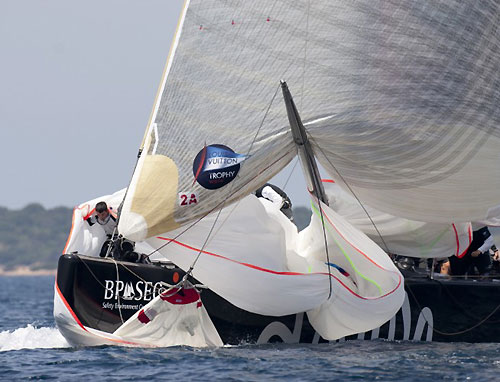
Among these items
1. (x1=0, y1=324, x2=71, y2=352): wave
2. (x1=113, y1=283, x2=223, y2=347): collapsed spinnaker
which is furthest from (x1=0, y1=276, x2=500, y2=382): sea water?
(x1=113, y1=283, x2=223, y2=347): collapsed spinnaker

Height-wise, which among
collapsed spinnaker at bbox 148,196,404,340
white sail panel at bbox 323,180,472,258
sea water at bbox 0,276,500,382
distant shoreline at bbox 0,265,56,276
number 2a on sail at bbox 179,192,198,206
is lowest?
sea water at bbox 0,276,500,382

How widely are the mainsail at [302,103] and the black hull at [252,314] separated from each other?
2.55 ft

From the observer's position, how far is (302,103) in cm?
1142

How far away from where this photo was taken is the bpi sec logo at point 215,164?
11305 millimetres

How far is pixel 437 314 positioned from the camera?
1230 centimetres

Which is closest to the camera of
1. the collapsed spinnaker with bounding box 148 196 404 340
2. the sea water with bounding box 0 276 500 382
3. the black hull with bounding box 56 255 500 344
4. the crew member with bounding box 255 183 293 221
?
the sea water with bounding box 0 276 500 382

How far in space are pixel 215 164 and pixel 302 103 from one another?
3.41 feet

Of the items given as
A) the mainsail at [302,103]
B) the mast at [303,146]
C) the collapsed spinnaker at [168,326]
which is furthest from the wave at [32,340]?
the mast at [303,146]

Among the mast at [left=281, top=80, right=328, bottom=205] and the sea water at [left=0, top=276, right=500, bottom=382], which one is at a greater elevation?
the mast at [left=281, top=80, right=328, bottom=205]

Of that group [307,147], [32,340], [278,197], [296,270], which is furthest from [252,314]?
[32,340]

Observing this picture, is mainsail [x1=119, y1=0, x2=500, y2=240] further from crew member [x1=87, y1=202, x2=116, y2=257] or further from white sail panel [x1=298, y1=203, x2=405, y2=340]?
crew member [x1=87, y1=202, x2=116, y2=257]

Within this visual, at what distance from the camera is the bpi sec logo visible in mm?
11305

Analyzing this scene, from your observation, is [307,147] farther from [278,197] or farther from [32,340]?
[32,340]

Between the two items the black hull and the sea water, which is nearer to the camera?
the sea water
